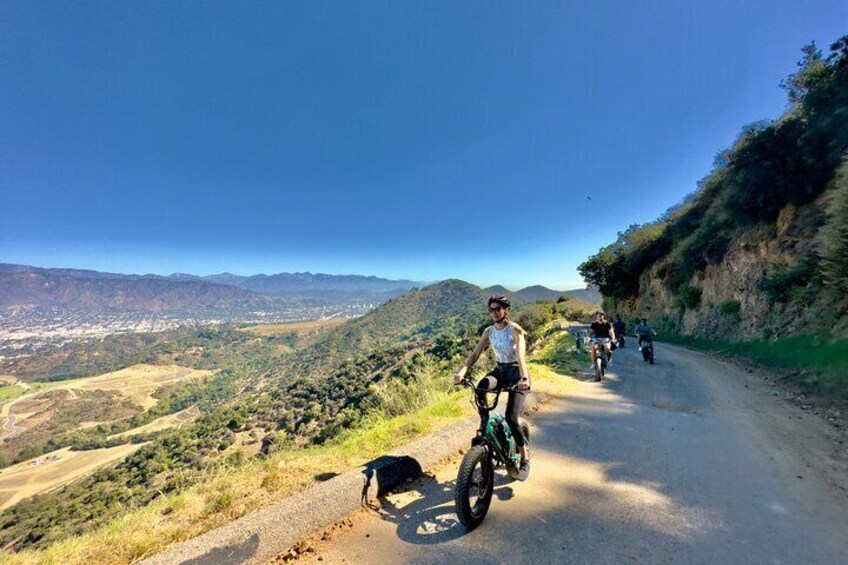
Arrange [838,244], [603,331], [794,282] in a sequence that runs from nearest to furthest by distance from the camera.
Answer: [838,244] < [603,331] < [794,282]

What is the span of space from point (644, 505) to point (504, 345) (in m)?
2.24

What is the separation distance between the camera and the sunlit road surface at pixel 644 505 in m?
3.20

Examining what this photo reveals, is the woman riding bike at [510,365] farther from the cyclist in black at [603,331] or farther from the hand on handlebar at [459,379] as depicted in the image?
the cyclist in black at [603,331]

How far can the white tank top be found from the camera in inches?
177

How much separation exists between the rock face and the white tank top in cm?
1077

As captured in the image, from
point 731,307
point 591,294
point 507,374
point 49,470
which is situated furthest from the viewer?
point 49,470

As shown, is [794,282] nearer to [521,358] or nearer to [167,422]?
[521,358]

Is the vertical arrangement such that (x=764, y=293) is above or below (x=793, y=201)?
below

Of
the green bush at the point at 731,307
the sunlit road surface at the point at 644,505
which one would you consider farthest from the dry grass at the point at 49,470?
the green bush at the point at 731,307

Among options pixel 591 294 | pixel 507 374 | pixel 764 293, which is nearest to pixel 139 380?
pixel 591 294

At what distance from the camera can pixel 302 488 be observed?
403cm

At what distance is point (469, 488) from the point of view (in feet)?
11.4

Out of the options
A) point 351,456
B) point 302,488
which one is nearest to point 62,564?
point 302,488

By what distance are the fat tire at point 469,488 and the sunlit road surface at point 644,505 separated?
0.12 metres
